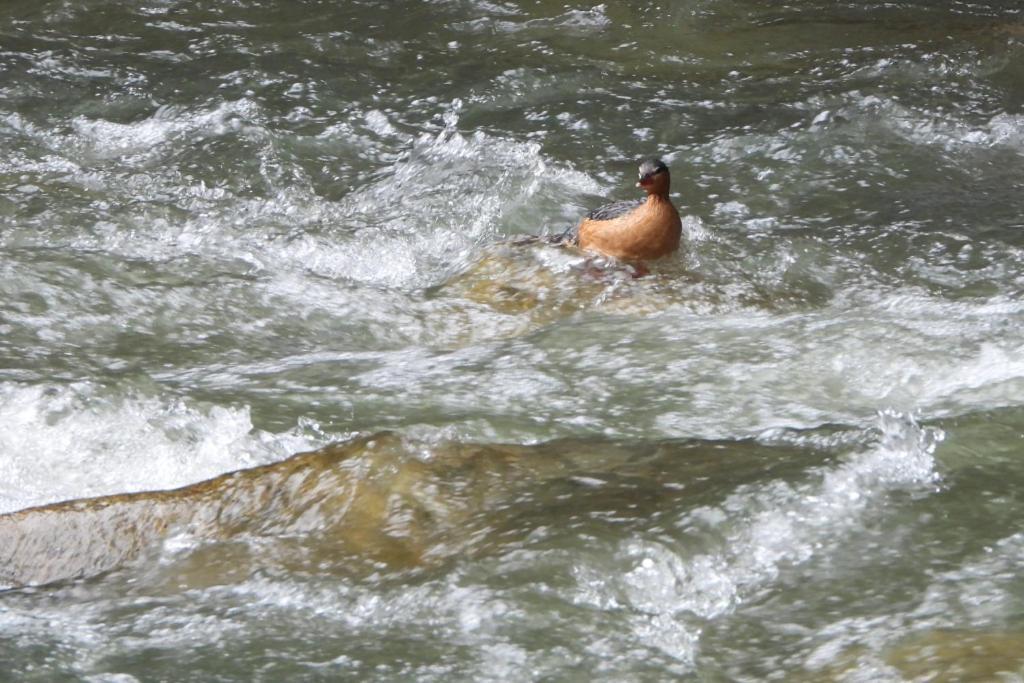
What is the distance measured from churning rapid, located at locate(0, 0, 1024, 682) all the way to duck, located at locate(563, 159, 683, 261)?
0.11 m

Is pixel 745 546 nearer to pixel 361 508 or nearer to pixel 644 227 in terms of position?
pixel 361 508

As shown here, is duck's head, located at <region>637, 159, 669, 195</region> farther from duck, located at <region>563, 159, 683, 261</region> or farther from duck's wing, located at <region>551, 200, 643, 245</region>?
duck's wing, located at <region>551, 200, 643, 245</region>

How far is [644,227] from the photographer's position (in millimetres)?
5320

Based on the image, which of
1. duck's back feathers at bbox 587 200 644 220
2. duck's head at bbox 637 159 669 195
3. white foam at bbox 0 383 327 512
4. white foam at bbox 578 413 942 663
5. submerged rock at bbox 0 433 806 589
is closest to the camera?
white foam at bbox 578 413 942 663

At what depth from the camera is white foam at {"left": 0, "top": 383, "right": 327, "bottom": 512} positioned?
368cm

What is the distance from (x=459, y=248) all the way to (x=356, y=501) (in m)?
3.02

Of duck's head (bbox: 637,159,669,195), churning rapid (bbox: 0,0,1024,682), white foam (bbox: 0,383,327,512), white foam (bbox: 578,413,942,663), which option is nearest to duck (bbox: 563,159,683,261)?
duck's head (bbox: 637,159,669,195)

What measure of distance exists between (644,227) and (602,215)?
243 millimetres

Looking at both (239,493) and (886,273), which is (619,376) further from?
(886,273)

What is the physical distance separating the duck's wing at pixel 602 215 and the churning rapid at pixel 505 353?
0.11m

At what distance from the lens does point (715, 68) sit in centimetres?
Result: 824

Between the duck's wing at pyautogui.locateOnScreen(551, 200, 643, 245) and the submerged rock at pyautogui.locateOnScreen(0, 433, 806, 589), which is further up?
the submerged rock at pyautogui.locateOnScreen(0, 433, 806, 589)

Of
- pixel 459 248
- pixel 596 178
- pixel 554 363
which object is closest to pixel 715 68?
pixel 596 178

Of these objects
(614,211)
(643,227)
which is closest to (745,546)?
(643,227)
